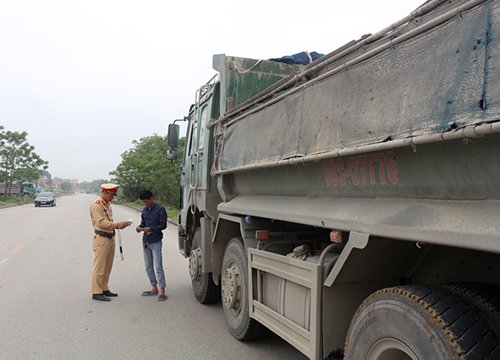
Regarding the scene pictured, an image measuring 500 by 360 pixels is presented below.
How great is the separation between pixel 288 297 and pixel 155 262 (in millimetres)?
3704

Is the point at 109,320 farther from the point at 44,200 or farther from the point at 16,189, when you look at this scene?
the point at 16,189

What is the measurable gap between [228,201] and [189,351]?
1644mm

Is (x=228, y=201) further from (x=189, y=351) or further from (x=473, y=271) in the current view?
(x=473, y=271)

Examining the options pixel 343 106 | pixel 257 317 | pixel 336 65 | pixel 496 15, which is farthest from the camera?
pixel 257 317

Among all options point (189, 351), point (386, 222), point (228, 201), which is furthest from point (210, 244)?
point (386, 222)

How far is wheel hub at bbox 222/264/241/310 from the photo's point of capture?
4594 millimetres

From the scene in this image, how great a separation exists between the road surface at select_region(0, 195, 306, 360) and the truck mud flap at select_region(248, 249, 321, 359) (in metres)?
0.87

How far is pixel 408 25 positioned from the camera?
2.35 metres

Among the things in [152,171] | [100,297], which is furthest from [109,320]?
[152,171]

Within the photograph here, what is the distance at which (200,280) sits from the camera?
244 inches

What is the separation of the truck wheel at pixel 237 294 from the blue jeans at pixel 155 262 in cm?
195

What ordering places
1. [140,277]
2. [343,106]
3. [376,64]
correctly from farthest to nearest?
[140,277], [343,106], [376,64]

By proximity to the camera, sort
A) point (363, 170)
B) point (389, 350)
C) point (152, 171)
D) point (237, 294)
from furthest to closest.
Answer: point (152, 171) → point (237, 294) → point (363, 170) → point (389, 350)

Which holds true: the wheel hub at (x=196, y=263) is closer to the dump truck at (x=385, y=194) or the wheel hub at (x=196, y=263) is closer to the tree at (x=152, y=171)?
the dump truck at (x=385, y=194)
